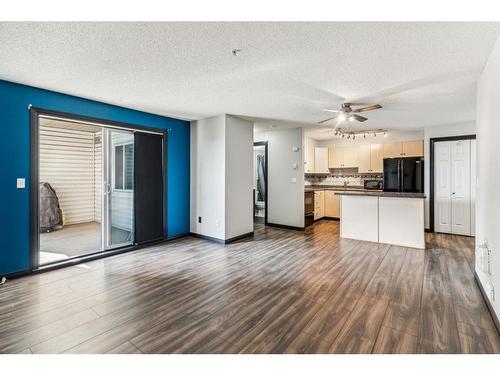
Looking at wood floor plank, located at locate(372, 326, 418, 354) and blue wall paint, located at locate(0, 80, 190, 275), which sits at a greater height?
blue wall paint, located at locate(0, 80, 190, 275)

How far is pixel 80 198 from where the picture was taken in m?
6.28

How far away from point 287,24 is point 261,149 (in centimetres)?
475

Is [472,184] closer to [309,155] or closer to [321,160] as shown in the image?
[321,160]

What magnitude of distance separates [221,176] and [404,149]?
472 cm

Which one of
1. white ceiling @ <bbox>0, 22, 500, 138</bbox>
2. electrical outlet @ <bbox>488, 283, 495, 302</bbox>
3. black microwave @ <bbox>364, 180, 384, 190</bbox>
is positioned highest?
white ceiling @ <bbox>0, 22, 500, 138</bbox>

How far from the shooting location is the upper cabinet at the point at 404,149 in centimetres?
613

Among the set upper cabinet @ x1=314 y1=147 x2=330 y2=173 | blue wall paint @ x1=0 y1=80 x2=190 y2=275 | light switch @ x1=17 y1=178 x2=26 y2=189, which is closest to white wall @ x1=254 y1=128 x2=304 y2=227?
upper cabinet @ x1=314 y1=147 x2=330 y2=173

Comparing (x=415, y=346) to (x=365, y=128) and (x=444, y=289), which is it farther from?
(x=365, y=128)

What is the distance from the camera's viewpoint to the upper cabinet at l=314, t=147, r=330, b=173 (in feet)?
23.7

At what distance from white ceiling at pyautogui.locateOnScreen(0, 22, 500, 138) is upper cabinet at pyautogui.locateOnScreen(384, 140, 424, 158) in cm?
220

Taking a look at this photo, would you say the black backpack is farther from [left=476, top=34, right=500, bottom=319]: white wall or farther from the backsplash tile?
[left=476, top=34, right=500, bottom=319]: white wall

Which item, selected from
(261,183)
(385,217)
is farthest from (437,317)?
(261,183)

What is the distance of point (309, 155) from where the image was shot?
6934mm
